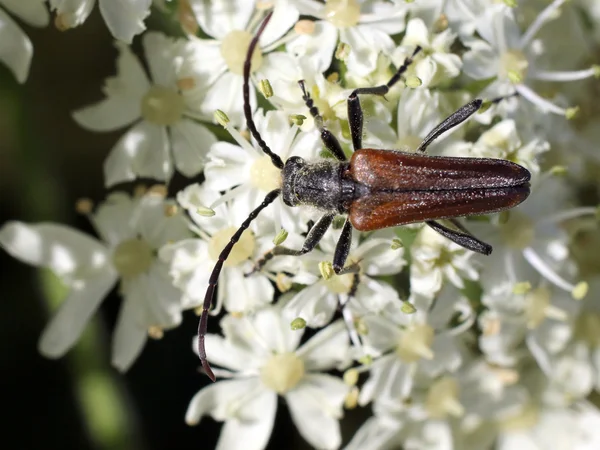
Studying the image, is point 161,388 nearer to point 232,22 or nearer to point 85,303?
point 85,303

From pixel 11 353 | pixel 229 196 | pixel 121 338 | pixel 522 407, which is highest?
pixel 229 196

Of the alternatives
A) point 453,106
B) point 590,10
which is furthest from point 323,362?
point 590,10

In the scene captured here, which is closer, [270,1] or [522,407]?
[270,1]

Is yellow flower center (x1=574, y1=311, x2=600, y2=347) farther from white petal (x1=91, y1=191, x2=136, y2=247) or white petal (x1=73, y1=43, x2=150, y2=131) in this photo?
white petal (x1=73, y1=43, x2=150, y2=131)

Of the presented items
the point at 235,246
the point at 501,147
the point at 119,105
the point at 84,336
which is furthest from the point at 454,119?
the point at 84,336

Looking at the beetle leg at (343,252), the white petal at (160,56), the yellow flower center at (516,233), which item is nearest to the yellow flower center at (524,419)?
the yellow flower center at (516,233)

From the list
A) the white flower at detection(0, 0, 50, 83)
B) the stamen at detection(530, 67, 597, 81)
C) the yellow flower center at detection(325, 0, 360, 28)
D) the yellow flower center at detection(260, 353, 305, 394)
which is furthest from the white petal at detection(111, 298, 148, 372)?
the stamen at detection(530, 67, 597, 81)

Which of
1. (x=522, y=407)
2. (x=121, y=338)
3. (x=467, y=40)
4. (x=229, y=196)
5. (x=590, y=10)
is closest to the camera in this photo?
Result: (x=229, y=196)
